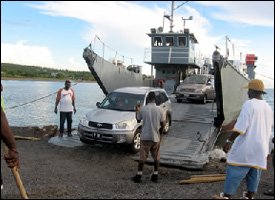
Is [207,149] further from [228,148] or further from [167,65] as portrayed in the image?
[167,65]

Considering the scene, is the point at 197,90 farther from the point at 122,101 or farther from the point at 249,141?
the point at 249,141

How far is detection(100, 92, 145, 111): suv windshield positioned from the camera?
40.8 feet

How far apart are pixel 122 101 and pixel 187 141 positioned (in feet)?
7.89

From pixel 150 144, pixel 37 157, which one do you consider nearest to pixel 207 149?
pixel 150 144

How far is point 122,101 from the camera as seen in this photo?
12.7 meters

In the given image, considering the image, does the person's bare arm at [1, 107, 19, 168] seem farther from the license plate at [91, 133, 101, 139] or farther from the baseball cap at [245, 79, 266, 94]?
the license plate at [91, 133, 101, 139]

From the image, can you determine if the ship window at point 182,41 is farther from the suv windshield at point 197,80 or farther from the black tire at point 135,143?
the black tire at point 135,143

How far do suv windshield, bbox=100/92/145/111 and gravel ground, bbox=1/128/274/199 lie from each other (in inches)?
50.0

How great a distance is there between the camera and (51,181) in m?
8.09

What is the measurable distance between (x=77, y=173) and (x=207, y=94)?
1458 cm

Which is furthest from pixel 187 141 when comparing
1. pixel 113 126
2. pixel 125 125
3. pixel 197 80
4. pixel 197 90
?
pixel 197 80

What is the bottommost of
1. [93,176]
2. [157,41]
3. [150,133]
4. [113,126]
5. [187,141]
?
[93,176]

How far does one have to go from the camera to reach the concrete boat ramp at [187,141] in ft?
34.5

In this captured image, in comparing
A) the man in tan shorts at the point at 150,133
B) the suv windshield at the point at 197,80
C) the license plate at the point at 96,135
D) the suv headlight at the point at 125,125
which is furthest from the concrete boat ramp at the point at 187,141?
the suv windshield at the point at 197,80
